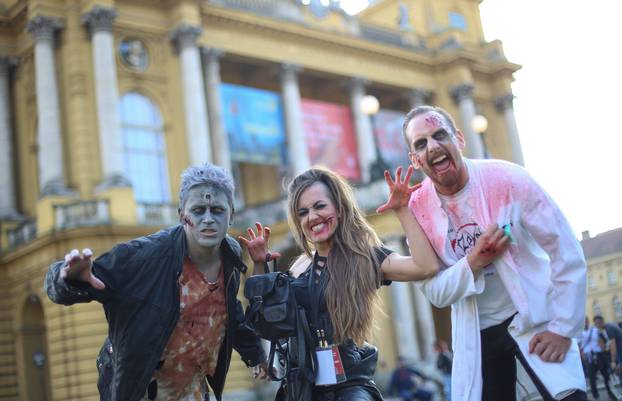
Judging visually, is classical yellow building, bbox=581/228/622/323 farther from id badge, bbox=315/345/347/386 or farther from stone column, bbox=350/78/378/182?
stone column, bbox=350/78/378/182

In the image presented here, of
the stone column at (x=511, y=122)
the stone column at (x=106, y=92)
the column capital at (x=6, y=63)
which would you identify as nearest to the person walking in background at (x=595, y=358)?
the stone column at (x=106, y=92)

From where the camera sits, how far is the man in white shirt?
3.66 m

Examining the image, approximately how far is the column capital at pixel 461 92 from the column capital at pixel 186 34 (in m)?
13.0

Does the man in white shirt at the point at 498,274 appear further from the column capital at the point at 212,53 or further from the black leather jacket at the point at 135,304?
the column capital at the point at 212,53

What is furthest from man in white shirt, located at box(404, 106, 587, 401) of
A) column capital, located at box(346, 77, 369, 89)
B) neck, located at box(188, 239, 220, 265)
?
column capital, located at box(346, 77, 369, 89)

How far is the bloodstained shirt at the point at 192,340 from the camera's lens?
4523 mm

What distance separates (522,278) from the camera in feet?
12.6

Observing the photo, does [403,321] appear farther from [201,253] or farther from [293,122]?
[201,253]

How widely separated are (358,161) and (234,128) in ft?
19.5

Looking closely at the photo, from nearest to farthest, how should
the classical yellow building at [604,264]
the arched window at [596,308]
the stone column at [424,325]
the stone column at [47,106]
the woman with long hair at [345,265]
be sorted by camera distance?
1. the woman with long hair at [345,265]
2. the classical yellow building at [604,264]
3. the arched window at [596,308]
4. the stone column at [47,106]
5. the stone column at [424,325]

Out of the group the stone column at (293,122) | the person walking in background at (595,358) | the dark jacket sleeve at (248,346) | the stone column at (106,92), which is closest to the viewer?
the dark jacket sleeve at (248,346)

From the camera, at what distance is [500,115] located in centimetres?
3844

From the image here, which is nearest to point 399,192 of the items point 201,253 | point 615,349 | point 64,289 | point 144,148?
point 201,253

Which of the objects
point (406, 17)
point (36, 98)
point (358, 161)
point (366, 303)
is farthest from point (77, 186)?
point (366, 303)
